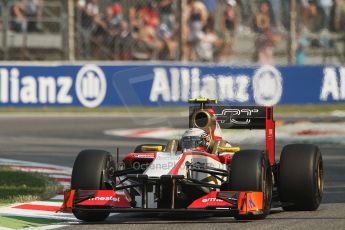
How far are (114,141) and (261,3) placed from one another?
26.3ft

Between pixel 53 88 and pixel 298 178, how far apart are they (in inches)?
628

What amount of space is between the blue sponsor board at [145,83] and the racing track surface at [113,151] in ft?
1.59

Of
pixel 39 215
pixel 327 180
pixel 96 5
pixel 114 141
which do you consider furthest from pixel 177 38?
pixel 39 215

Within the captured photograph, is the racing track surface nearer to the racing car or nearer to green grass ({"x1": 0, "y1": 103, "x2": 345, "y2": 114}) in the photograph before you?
the racing car

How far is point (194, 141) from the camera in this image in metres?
10.0

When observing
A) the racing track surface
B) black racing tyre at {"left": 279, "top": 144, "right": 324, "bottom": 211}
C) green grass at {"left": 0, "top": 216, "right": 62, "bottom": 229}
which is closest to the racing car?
black racing tyre at {"left": 279, "top": 144, "right": 324, "bottom": 211}

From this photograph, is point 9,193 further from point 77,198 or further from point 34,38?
point 34,38

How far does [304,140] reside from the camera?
18.6 meters

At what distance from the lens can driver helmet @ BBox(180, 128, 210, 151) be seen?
1003 cm

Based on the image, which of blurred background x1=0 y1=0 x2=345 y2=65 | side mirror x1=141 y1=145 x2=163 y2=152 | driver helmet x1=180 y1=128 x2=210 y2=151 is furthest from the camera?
blurred background x1=0 y1=0 x2=345 y2=65

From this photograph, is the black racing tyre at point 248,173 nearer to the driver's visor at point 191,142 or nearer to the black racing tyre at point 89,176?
the driver's visor at point 191,142

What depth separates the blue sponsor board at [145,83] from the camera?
82.0 ft

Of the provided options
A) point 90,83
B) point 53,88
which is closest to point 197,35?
point 90,83

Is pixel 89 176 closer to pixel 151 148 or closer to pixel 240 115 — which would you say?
pixel 151 148
